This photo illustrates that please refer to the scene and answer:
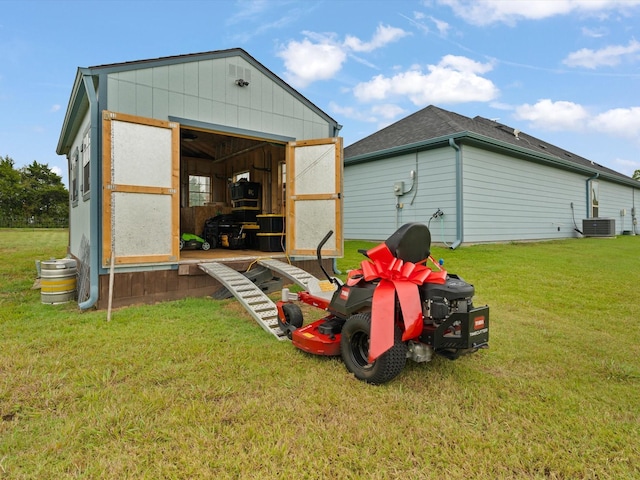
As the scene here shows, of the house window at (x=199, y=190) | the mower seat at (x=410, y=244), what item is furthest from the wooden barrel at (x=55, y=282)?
the house window at (x=199, y=190)

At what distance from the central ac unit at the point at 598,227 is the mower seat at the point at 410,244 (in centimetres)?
1633

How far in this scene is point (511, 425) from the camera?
2090 millimetres

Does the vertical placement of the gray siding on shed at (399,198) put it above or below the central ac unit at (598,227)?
above

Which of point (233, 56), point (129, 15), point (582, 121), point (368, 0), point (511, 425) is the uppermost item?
point (582, 121)

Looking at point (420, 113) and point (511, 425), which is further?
point (420, 113)

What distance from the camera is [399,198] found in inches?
471

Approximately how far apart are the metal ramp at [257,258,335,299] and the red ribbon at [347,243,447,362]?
39.2 inches

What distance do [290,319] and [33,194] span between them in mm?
50479

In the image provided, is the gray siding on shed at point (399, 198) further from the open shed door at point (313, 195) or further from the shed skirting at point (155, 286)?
the shed skirting at point (155, 286)

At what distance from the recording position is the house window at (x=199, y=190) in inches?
462

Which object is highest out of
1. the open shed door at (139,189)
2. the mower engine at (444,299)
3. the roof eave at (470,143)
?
the roof eave at (470,143)

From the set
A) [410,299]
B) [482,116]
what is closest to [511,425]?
A: [410,299]

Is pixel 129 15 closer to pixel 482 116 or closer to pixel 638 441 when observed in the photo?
pixel 638 441

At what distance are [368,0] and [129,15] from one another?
491 centimetres
